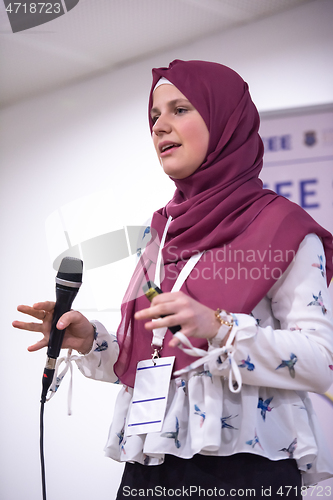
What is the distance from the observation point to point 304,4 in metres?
1.83

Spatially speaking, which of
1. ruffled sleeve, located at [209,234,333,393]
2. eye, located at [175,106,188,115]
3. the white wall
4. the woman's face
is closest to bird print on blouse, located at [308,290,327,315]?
ruffled sleeve, located at [209,234,333,393]

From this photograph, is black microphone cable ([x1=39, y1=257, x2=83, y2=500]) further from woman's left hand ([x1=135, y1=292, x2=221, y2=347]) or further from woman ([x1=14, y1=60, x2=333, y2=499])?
woman's left hand ([x1=135, y1=292, x2=221, y2=347])

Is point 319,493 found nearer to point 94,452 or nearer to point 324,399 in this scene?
point 324,399

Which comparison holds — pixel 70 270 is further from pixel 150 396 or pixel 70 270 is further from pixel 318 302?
pixel 318 302

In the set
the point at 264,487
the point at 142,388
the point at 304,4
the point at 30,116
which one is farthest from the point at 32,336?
the point at 304,4

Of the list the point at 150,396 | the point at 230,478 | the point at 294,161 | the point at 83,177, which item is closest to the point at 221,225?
the point at 150,396

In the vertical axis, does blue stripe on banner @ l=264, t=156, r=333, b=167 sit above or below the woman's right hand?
above

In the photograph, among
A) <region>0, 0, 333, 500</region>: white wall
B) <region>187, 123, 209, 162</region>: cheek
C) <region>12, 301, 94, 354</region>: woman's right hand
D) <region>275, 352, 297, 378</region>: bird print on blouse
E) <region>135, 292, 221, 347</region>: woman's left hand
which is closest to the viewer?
<region>135, 292, 221, 347</region>: woman's left hand

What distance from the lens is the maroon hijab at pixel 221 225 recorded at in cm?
86

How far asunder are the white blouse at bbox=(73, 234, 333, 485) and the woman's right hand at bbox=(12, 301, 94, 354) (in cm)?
22

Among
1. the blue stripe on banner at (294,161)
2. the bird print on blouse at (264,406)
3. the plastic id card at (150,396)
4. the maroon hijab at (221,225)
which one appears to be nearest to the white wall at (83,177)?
the blue stripe on banner at (294,161)

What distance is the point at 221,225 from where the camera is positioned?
3.03ft

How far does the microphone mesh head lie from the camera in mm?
861

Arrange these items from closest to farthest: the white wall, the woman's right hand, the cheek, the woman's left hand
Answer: the woman's left hand, the woman's right hand, the cheek, the white wall
